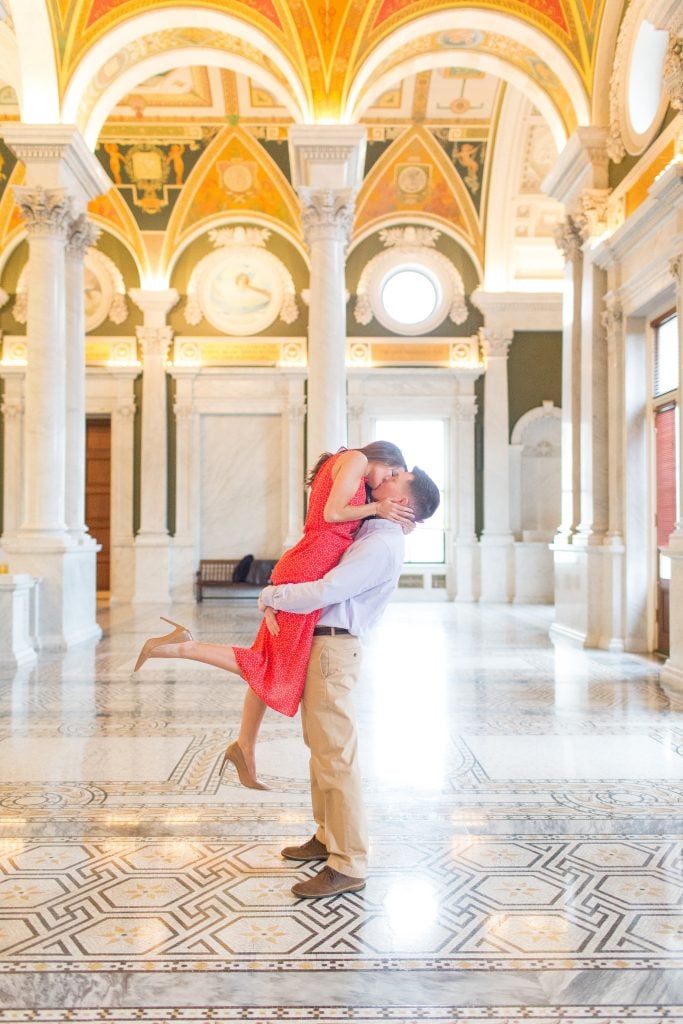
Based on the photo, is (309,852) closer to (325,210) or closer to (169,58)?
(325,210)

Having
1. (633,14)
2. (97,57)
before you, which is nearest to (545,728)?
(633,14)

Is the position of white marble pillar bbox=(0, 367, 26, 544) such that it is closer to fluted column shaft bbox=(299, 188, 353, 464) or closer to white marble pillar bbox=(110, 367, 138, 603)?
white marble pillar bbox=(110, 367, 138, 603)

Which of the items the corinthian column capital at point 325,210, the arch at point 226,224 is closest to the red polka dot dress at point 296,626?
the corinthian column capital at point 325,210

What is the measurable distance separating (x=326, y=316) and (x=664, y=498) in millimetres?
4429

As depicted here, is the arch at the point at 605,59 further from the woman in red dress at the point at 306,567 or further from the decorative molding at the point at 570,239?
the woman in red dress at the point at 306,567

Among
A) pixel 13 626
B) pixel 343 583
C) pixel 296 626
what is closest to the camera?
pixel 343 583

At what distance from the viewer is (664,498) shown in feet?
30.1

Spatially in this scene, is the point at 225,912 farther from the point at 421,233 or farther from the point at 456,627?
the point at 421,233

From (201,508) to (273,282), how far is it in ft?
16.6

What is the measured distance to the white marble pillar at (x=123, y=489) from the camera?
17.4 meters

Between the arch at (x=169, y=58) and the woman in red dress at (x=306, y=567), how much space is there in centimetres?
828

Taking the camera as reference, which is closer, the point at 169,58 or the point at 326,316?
the point at 326,316

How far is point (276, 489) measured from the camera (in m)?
17.8

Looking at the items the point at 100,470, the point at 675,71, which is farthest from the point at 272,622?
the point at 100,470
